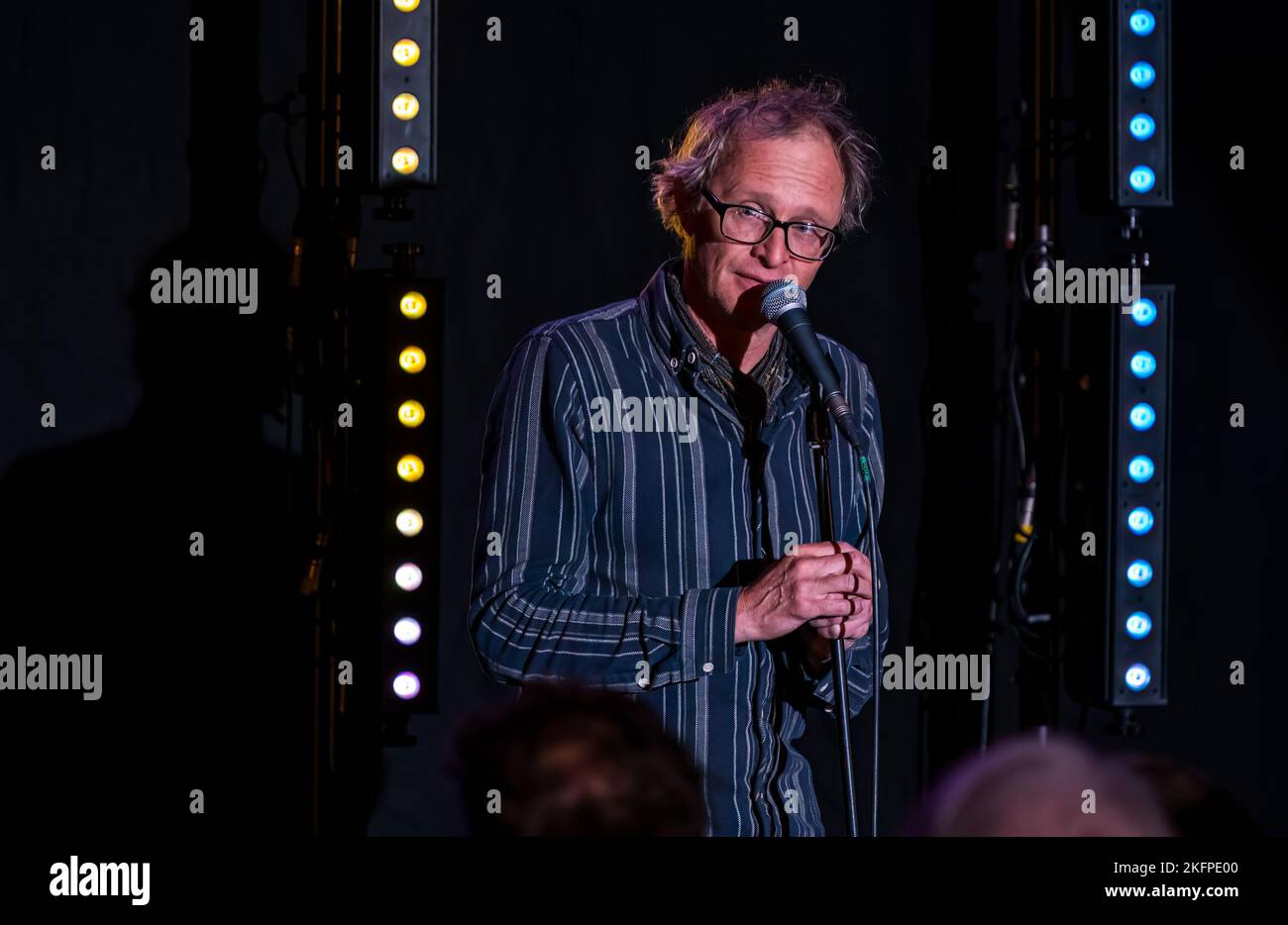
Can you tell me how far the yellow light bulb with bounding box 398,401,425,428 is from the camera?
9.49 ft

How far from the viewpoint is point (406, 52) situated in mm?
2904

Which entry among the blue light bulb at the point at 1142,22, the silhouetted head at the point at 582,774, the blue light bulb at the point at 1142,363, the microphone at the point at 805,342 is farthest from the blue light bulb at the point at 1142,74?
the silhouetted head at the point at 582,774

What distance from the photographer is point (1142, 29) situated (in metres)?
3.17

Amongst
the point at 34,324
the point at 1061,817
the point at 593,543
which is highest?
the point at 34,324

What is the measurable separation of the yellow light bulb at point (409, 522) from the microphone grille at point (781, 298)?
1.16 m

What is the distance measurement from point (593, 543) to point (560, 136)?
184 centimetres

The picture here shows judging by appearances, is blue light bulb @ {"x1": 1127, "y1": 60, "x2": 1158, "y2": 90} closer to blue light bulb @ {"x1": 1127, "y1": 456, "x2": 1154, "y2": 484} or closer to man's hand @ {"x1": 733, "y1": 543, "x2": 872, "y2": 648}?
blue light bulb @ {"x1": 1127, "y1": 456, "x2": 1154, "y2": 484}

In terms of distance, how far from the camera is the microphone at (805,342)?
182 cm

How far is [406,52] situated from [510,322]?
0.99 metres

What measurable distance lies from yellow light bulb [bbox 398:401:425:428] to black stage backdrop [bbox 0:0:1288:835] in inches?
32.2

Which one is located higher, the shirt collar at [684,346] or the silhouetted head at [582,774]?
the shirt collar at [684,346]

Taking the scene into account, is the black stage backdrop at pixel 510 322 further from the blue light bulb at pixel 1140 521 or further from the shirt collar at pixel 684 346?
the shirt collar at pixel 684 346

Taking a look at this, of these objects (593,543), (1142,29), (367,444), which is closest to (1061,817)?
(593,543)

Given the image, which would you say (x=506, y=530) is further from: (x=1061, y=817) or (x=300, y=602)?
(x=300, y=602)
